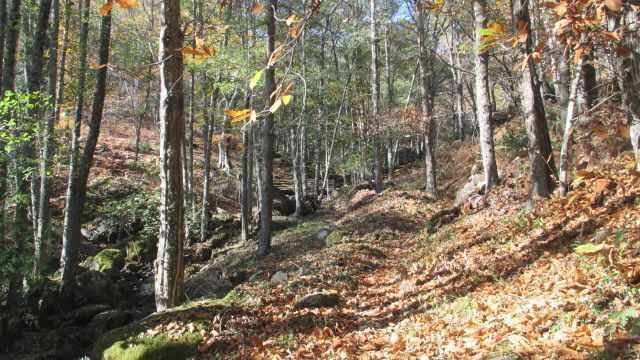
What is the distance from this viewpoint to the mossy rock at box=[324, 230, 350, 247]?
45.8ft

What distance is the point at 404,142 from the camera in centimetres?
5466

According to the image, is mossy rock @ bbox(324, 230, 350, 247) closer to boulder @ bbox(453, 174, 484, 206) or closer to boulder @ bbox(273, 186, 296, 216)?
boulder @ bbox(453, 174, 484, 206)

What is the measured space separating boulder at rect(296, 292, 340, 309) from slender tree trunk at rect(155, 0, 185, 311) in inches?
75.0

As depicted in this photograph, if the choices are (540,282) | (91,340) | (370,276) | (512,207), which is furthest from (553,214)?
(91,340)

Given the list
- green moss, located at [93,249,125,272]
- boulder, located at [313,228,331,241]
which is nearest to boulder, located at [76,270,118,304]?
green moss, located at [93,249,125,272]

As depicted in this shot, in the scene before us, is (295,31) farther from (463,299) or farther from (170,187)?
(170,187)

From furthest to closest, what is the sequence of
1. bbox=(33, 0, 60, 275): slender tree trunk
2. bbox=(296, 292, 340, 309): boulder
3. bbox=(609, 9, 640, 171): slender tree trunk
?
bbox=(33, 0, 60, 275): slender tree trunk, bbox=(296, 292, 340, 309): boulder, bbox=(609, 9, 640, 171): slender tree trunk

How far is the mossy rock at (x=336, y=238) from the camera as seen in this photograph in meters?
14.0

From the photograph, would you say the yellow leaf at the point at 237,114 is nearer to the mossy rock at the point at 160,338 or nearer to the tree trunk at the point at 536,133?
the mossy rock at the point at 160,338

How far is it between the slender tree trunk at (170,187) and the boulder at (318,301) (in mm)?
1904

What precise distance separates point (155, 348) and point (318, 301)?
2629 millimetres

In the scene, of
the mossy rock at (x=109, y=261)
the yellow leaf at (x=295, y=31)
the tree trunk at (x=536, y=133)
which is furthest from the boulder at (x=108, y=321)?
the yellow leaf at (x=295, y=31)

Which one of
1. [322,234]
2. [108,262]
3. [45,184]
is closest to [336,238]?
[322,234]

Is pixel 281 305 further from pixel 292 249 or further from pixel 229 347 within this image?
pixel 292 249
